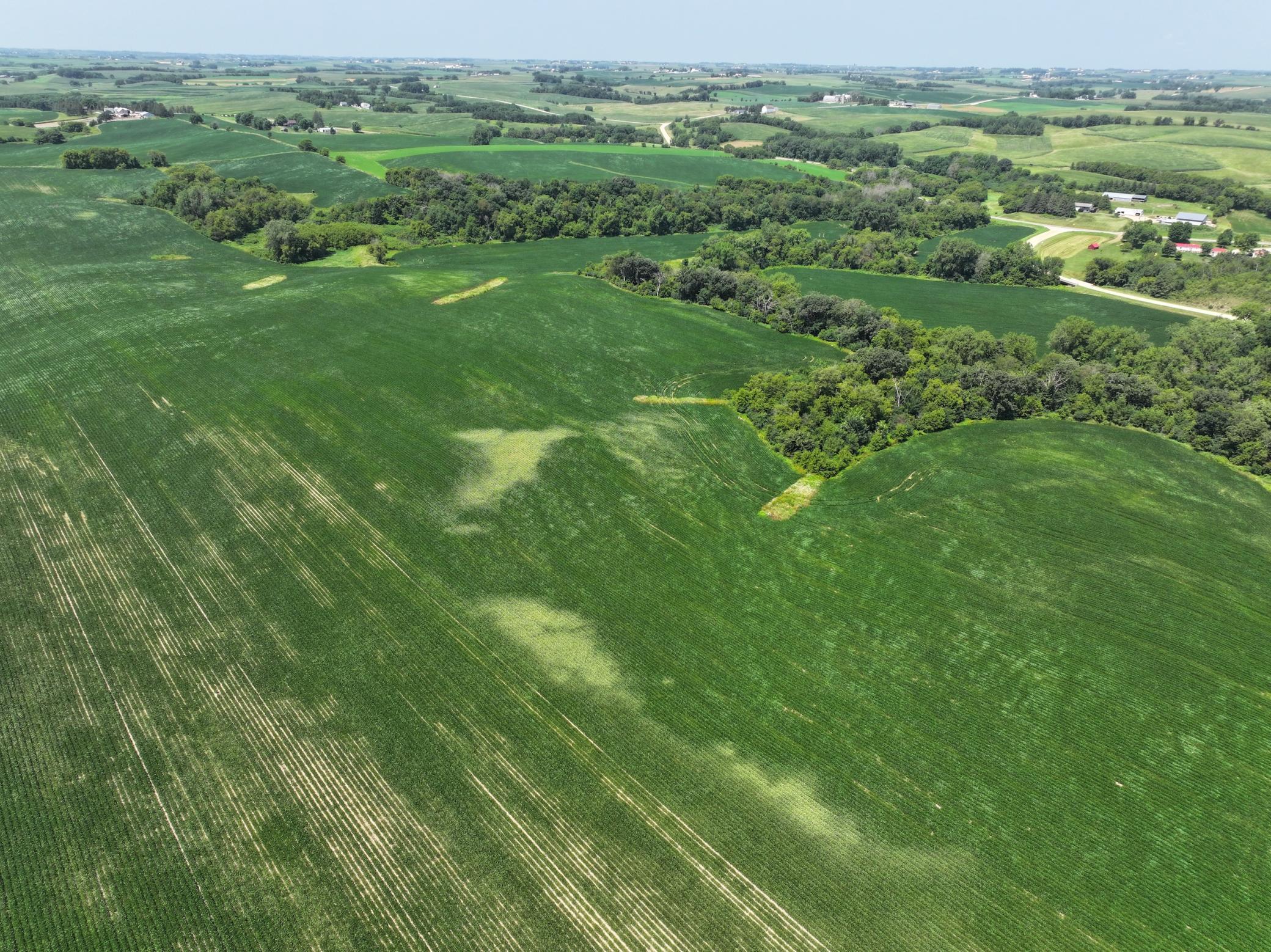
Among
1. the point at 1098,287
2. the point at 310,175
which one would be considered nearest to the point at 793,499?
the point at 1098,287

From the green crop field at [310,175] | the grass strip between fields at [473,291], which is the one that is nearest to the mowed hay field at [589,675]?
the grass strip between fields at [473,291]

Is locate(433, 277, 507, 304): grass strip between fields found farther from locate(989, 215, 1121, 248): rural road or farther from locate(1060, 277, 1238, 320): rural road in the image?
locate(989, 215, 1121, 248): rural road

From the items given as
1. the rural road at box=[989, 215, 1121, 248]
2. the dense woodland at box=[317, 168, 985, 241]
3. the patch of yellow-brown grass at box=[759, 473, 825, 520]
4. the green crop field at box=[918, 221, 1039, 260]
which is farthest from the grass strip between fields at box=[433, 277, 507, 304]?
the rural road at box=[989, 215, 1121, 248]

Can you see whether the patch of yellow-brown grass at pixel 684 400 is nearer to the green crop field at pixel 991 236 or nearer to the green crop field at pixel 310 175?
the green crop field at pixel 991 236

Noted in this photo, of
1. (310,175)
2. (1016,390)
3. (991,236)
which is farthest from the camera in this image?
(310,175)

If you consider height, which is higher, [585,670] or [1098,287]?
[1098,287]

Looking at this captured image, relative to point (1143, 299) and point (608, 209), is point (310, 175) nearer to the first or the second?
point (608, 209)
